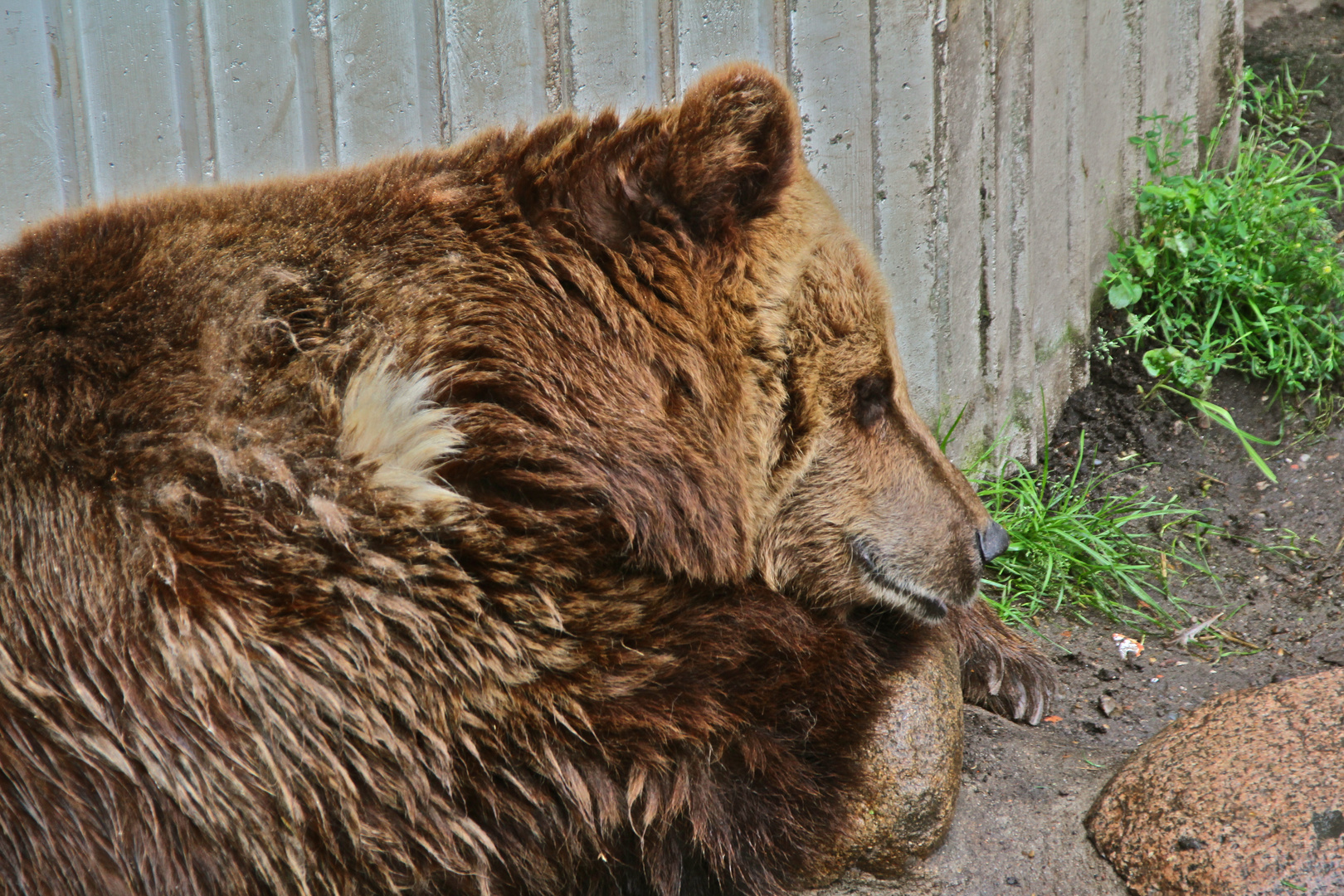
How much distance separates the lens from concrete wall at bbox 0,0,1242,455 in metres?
2.90

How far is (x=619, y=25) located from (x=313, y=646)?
2.26 meters

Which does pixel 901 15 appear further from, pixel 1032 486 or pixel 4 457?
pixel 4 457

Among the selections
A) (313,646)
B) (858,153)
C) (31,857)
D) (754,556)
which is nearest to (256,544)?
A: (313,646)

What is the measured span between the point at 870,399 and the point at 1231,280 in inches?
114

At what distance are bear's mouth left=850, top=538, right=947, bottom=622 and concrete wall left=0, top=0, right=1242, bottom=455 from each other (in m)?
1.63

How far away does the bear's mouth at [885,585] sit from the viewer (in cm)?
249

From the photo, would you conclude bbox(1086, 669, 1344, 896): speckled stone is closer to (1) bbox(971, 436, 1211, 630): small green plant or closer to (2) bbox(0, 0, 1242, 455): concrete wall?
(1) bbox(971, 436, 1211, 630): small green plant

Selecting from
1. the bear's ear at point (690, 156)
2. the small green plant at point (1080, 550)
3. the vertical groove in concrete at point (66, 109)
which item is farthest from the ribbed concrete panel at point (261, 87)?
the small green plant at point (1080, 550)

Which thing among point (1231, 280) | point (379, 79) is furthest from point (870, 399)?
point (1231, 280)

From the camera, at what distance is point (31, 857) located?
1.67 m

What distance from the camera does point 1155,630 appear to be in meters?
3.69

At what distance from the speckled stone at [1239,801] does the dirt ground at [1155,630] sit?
12 centimetres

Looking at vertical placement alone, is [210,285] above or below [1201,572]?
above

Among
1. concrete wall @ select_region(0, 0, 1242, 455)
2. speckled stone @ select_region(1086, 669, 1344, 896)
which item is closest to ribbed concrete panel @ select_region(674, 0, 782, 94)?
concrete wall @ select_region(0, 0, 1242, 455)
